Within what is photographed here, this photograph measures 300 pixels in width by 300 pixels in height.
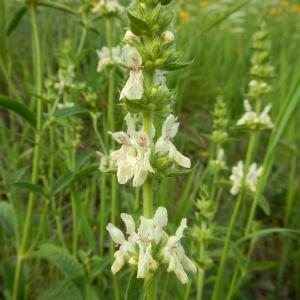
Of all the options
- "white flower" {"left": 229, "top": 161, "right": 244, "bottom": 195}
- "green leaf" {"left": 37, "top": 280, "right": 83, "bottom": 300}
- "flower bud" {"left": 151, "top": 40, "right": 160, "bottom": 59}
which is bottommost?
"green leaf" {"left": 37, "top": 280, "right": 83, "bottom": 300}

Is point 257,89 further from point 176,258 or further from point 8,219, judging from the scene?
point 176,258

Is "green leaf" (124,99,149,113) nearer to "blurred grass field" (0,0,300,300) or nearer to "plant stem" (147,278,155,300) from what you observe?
"plant stem" (147,278,155,300)

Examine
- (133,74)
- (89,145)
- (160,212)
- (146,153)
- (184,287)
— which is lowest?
(184,287)

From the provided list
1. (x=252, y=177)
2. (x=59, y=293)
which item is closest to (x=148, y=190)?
(x=59, y=293)

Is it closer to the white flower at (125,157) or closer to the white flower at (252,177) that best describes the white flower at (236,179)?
the white flower at (252,177)

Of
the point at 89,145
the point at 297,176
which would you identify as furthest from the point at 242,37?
the point at 89,145

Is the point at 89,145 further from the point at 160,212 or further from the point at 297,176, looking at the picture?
the point at 160,212

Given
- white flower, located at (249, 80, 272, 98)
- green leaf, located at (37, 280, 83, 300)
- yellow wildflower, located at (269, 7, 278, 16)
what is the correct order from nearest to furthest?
green leaf, located at (37, 280, 83, 300), white flower, located at (249, 80, 272, 98), yellow wildflower, located at (269, 7, 278, 16)

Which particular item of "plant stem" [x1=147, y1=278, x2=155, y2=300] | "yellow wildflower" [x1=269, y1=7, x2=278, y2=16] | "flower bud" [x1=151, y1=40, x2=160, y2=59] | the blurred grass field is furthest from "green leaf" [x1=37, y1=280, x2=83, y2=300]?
"yellow wildflower" [x1=269, y1=7, x2=278, y2=16]
